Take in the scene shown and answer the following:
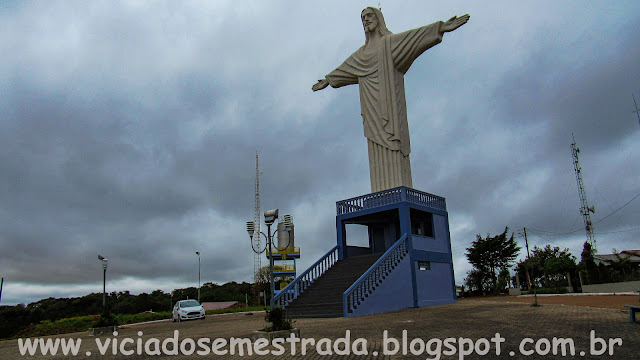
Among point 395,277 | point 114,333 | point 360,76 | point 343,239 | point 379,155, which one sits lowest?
point 114,333

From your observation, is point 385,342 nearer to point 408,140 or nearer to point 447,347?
point 447,347

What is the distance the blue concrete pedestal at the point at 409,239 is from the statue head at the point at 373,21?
10.9 meters

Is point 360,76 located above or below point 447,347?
above

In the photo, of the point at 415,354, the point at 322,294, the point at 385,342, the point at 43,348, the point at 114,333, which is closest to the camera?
the point at 415,354

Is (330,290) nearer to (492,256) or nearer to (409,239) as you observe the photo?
(409,239)

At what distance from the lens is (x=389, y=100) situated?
86.4 feet

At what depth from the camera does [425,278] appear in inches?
891

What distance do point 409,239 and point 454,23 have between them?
12.5 m

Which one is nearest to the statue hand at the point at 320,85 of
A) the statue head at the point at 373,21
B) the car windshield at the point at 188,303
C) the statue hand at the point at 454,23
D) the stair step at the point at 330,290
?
the statue head at the point at 373,21

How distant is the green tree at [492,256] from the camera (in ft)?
134

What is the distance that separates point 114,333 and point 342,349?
11338mm

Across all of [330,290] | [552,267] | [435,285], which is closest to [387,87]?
[435,285]

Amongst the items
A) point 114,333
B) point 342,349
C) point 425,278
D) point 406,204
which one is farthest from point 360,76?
point 342,349

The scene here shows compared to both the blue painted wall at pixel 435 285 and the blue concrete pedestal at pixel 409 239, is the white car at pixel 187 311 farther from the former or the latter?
the blue painted wall at pixel 435 285
